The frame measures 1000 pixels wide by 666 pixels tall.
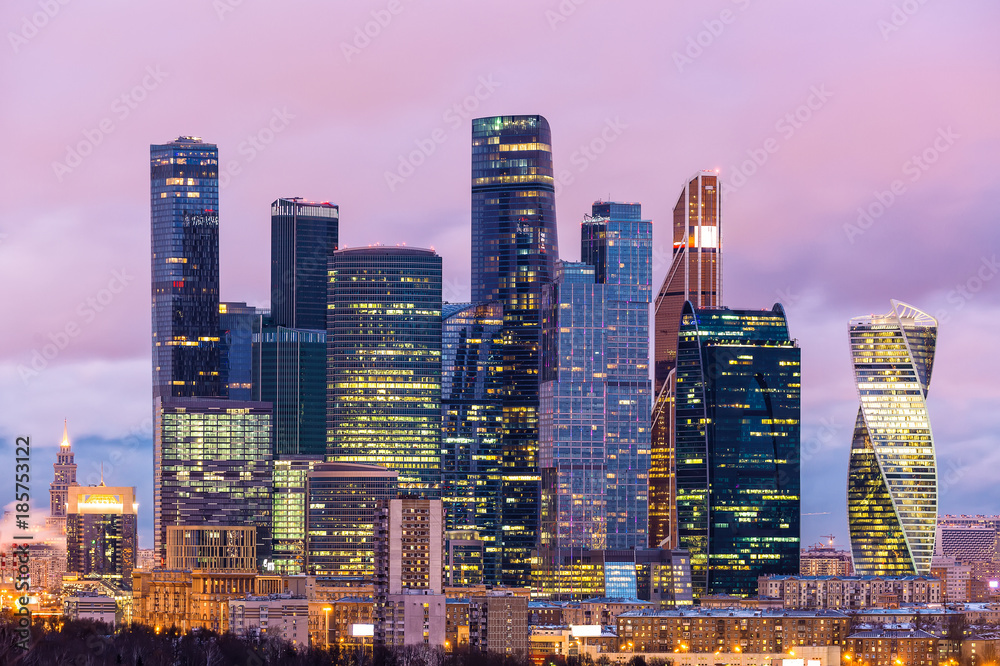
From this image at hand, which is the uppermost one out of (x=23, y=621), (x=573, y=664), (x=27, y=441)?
(x=27, y=441)

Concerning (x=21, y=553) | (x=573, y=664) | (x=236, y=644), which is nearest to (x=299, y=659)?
(x=236, y=644)

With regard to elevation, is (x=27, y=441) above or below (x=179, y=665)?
above

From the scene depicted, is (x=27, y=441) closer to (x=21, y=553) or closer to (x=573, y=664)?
(x=21, y=553)

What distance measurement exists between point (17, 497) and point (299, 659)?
8903 cm

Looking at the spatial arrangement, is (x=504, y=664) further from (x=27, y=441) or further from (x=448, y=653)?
(x=27, y=441)

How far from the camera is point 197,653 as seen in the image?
168750 millimetres

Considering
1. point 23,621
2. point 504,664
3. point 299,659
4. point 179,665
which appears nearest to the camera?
point 23,621

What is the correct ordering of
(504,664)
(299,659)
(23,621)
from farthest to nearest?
1. (504,664)
2. (299,659)
3. (23,621)

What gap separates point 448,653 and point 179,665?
45.7 m

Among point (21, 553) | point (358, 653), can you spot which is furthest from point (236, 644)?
point (21, 553)

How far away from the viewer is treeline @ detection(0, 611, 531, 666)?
151m

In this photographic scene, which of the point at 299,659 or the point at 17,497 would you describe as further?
the point at 299,659

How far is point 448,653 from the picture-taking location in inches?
7766

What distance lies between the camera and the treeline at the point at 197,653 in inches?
5950
